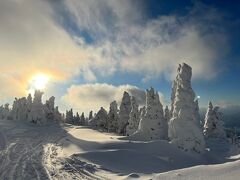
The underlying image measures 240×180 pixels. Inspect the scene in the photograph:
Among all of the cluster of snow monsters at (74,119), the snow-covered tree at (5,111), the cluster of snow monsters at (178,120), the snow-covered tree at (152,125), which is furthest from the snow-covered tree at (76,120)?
the snow-covered tree at (152,125)

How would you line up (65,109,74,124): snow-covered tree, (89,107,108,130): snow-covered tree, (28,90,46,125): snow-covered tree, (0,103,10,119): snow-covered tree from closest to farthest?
(28,90,46,125): snow-covered tree, (89,107,108,130): snow-covered tree, (65,109,74,124): snow-covered tree, (0,103,10,119): snow-covered tree

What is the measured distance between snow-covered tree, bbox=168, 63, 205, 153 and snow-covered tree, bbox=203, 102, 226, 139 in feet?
106

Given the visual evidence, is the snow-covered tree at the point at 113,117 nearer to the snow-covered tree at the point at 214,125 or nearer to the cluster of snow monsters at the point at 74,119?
the snow-covered tree at the point at 214,125

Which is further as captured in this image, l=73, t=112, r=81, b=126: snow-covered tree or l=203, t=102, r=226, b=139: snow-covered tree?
l=73, t=112, r=81, b=126: snow-covered tree

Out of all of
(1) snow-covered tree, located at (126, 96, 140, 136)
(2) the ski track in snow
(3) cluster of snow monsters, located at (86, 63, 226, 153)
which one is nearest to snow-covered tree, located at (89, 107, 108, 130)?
(3) cluster of snow monsters, located at (86, 63, 226, 153)

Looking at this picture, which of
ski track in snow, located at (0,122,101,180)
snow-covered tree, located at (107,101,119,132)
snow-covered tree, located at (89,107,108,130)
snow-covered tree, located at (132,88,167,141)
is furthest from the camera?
snow-covered tree, located at (89,107,108,130)

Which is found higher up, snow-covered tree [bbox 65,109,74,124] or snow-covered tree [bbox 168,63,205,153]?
snow-covered tree [bbox 65,109,74,124]

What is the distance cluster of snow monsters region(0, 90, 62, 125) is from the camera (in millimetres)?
100812

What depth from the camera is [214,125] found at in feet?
261

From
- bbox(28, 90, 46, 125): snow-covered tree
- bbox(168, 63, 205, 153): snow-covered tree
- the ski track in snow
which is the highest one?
bbox(28, 90, 46, 125): snow-covered tree

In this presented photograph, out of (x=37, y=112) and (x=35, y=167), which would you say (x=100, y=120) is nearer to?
(x=37, y=112)

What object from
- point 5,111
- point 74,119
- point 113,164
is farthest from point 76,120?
point 113,164

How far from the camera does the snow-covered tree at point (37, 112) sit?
100125 mm

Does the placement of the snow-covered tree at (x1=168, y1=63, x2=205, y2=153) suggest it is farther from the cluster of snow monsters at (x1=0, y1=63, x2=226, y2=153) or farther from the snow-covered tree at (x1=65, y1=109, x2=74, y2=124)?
the snow-covered tree at (x1=65, y1=109, x2=74, y2=124)
